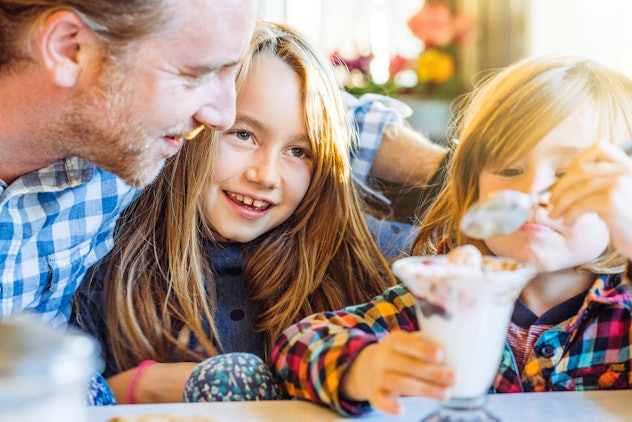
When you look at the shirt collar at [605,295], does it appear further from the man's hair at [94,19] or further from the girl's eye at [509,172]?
the man's hair at [94,19]

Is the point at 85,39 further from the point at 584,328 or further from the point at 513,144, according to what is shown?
the point at 584,328

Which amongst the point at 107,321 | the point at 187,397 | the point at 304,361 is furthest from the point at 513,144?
the point at 107,321

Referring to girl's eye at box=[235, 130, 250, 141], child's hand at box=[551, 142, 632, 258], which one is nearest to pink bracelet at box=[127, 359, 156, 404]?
girl's eye at box=[235, 130, 250, 141]

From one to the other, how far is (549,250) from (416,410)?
0.35 m

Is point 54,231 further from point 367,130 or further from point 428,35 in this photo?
point 428,35

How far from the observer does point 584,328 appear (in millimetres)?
1316

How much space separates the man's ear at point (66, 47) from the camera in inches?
55.7

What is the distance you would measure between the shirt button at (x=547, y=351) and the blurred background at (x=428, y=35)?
117 inches

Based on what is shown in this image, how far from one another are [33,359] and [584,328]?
0.89 meters

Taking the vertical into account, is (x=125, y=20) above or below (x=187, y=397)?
above

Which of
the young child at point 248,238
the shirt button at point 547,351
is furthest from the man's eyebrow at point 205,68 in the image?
the shirt button at point 547,351

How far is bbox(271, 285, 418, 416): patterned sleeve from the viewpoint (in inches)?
44.0

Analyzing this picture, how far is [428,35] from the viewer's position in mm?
4391

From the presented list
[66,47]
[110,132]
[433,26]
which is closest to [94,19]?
[66,47]
